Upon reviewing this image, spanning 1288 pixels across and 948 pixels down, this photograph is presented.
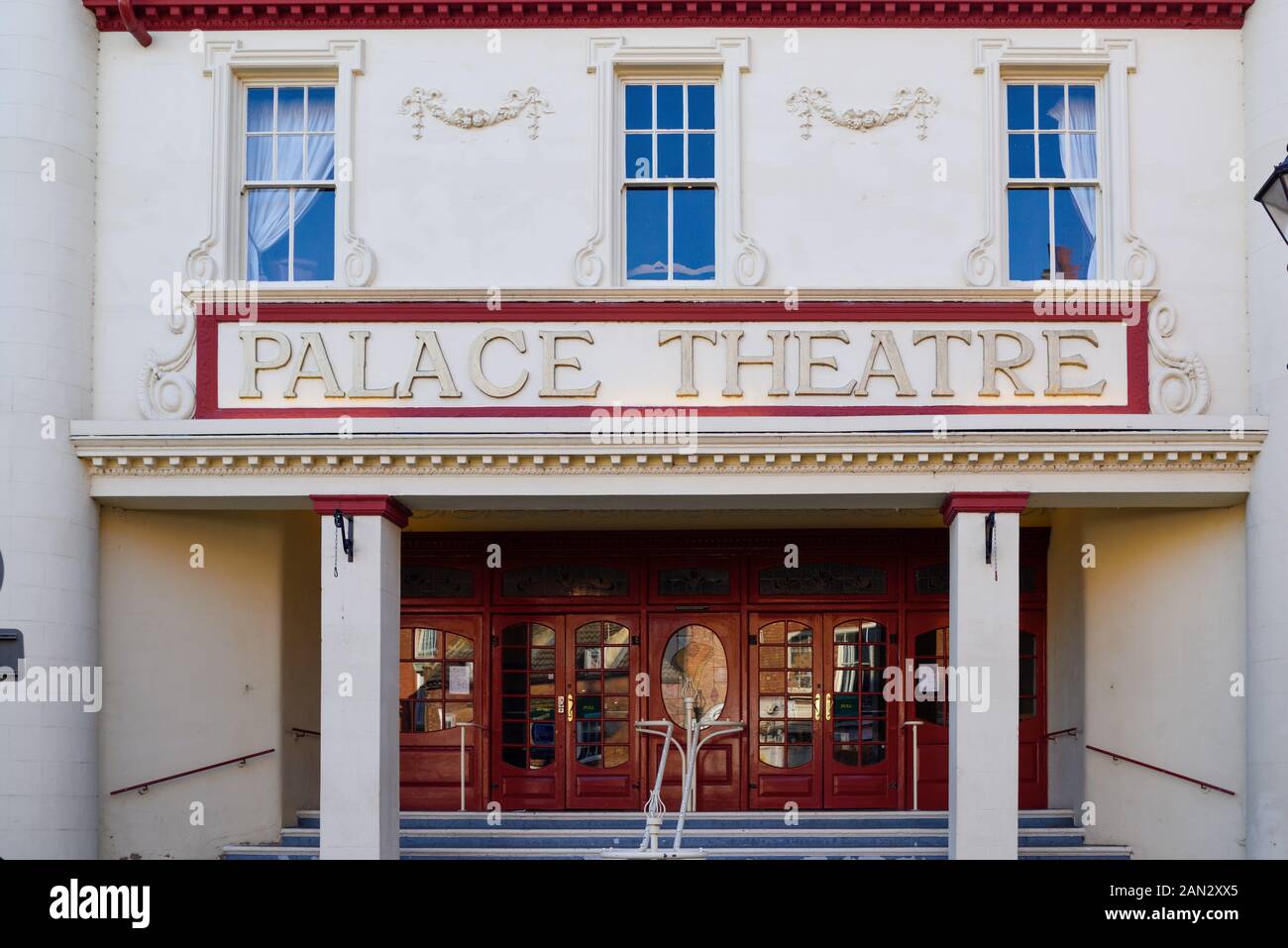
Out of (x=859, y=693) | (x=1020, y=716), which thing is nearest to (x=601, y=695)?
(x=859, y=693)

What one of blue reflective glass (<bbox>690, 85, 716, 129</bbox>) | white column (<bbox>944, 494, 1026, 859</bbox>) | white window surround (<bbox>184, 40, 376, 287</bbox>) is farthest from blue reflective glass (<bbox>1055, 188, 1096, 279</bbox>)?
white window surround (<bbox>184, 40, 376, 287</bbox>)

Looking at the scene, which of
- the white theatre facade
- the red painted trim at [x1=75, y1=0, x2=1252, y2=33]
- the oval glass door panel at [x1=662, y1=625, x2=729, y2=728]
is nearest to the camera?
the white theatre facade

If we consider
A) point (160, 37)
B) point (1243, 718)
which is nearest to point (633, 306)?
point (160, 37)

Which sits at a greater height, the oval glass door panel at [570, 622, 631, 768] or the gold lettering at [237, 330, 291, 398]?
the gold lettering at [237, 330, 291, 398]

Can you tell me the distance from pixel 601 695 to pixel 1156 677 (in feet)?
18.0

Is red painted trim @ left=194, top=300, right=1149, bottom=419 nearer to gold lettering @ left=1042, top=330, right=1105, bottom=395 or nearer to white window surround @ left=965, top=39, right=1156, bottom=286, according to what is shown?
gold lettering @ left=1042, top=330, right=1105, bottom=395

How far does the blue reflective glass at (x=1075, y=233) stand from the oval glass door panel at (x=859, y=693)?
14.3 feet

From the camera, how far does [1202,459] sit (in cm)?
1324

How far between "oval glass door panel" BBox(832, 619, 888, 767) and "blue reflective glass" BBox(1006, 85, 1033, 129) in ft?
17.3

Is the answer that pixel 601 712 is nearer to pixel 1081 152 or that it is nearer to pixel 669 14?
pixel 669 14

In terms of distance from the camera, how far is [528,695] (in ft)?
53.2

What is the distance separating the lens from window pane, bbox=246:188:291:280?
1407 cm

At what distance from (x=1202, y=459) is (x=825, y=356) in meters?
3.31

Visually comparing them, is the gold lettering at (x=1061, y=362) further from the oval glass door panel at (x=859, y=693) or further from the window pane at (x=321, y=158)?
the window pane at (x=321, y=158)
